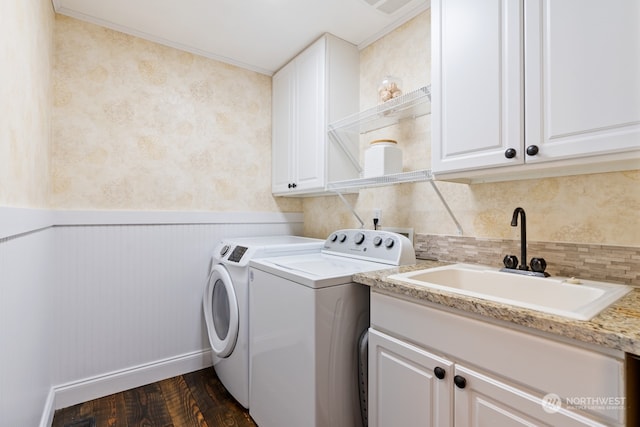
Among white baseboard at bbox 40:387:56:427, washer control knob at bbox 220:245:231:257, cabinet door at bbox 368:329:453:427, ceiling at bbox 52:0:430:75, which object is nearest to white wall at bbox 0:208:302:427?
white baseboard at bbox 40:387:56:427

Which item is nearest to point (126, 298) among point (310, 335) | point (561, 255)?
point (310, 335)

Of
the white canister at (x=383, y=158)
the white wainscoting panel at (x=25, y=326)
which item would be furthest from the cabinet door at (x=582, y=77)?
the white wainscoting panel at (x=25, y=326)

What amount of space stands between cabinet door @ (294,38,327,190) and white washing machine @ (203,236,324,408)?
0.52m

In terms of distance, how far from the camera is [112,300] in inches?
79.7

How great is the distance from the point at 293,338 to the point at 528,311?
924 millimetres

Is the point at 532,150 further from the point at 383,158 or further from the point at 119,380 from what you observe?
the point at 119,380

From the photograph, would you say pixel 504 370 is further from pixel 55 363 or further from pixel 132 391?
pixel 55 363

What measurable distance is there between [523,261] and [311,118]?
1591mm

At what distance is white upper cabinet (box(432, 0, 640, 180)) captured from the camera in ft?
3.01

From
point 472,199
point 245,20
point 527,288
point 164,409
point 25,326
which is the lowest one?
point 164,409

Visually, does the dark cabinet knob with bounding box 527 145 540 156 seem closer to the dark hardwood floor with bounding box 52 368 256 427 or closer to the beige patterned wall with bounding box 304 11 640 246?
the beige patterned wall with bounding box 304 11 640 246

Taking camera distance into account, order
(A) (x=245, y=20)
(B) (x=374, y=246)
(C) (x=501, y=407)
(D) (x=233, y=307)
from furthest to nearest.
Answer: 1. (A) (x=245, y=20)
2. (D) (x=233, y=307)
3. (B) (x=374, y=246)
4. (C) (x=501, y=407)

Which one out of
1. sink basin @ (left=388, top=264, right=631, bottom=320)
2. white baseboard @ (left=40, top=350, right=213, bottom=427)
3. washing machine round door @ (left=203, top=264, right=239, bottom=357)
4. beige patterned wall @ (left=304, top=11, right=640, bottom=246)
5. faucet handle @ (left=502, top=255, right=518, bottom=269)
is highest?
beige patterned wall @ (left=304, top=11, right=640, bottom=246)

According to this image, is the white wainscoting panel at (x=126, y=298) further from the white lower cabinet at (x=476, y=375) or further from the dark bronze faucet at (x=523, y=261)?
the dark bronze faucet at (x=523, y=261)
